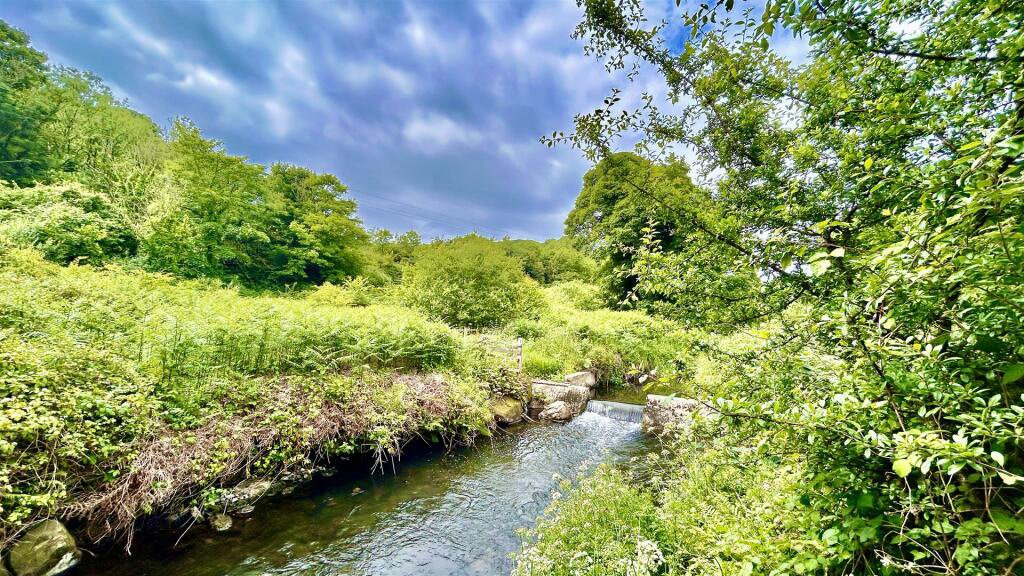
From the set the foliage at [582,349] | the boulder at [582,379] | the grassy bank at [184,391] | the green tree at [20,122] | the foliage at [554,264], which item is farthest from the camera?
the foliage at [554,264]

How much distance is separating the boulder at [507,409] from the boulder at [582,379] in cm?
245

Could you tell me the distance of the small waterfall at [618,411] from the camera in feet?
29.2

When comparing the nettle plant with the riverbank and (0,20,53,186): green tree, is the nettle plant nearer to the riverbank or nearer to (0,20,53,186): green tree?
the riverbank

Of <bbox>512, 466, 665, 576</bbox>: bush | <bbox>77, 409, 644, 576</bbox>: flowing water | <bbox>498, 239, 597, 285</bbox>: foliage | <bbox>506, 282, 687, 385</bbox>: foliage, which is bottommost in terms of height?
<bbox>77, 409, 644, 576</bbox>: flowing water

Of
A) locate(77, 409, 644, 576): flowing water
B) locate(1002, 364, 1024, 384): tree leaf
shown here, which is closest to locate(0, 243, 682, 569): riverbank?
locate(77, 409, 644, 576): flowing water

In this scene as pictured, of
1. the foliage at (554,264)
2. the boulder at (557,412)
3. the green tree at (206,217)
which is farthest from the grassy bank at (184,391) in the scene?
the foliage at (554,264)

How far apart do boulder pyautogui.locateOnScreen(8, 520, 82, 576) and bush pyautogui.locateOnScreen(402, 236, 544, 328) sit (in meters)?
10.3

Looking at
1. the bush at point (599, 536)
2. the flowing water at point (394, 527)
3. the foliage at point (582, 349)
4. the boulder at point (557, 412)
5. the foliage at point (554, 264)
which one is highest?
the foliage at point (554, 264)

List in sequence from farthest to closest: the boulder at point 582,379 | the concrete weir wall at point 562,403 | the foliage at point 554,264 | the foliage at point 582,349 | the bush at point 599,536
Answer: the foliage at point 554,264 → the foliage at point 582,349 → the boulder at point 582,379 → the concrete weir wall at point 562,403 → the bush at point 599,536

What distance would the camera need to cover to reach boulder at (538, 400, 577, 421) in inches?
357

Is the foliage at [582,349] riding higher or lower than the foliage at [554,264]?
lower

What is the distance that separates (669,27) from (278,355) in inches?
272

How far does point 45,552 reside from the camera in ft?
10.6

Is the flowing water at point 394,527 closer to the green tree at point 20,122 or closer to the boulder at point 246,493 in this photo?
the boulder at point 246,493
